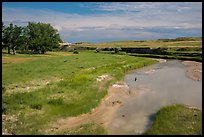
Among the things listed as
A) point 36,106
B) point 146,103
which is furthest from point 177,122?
point 36,106

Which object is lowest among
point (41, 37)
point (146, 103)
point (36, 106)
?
point (146, 103)

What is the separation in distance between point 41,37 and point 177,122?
74666mm

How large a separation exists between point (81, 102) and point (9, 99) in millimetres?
6101

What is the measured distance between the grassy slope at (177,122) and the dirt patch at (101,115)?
3683 mm

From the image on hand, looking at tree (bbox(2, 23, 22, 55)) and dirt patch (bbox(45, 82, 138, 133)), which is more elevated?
tree (bbox(2, 23, 22, 55))

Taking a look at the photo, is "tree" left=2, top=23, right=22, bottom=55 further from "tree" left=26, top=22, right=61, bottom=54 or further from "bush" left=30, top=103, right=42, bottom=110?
"bush" left=30, top=103, right=42, bottom=110

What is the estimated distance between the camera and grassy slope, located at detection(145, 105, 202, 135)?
18.7 meters

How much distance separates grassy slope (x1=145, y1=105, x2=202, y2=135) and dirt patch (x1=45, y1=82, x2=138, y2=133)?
3.68 meters

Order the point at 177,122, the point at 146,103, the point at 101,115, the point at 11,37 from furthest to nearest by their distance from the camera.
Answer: the point at 11,37 → the point at 146,103 → the point at 101,115 → the point at 177,122

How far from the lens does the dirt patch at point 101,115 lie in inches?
819

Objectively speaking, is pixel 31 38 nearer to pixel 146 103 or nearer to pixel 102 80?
pixel 102 80

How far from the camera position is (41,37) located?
297 ft

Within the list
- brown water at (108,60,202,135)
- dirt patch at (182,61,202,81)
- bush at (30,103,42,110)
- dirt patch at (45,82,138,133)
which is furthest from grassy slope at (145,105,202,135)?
dirt patch at (182,61,202,81)

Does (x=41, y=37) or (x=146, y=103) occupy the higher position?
(x=41, y=37)
